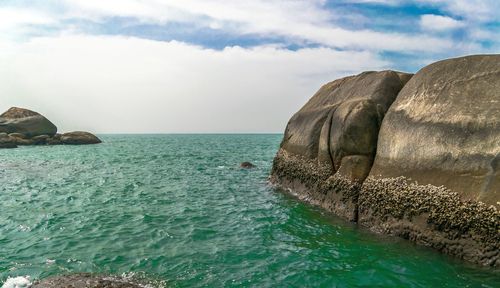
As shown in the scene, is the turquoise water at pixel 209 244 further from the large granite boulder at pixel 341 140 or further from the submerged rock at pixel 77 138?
the submerged rock at pixel 77 138

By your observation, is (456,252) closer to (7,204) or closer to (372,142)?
(372,142)

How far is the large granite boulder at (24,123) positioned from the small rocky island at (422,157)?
7761 cm

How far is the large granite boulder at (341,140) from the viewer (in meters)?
14.4

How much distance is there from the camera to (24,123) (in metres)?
73.4

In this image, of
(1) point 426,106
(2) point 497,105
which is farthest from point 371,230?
(2) point 497,105

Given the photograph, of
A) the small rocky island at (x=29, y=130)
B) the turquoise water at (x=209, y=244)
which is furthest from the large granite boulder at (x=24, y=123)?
the turquoise water at (x=209, y=244)

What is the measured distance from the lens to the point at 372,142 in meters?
14.3

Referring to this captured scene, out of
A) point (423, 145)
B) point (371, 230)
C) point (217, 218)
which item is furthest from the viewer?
point (217, 218)

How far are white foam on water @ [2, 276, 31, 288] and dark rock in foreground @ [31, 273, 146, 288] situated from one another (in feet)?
1.55

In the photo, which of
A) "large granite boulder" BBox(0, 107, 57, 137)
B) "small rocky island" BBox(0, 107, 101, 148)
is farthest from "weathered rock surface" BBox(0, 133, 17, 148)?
"large granite boulder" BBox(0, 107, 57, 137)

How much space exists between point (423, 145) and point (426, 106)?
1.60m

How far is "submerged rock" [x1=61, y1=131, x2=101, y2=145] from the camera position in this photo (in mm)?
78938

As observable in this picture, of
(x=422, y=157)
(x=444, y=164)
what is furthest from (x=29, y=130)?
(x=444, y=164)

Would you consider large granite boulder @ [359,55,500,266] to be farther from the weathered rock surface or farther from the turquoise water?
the weathered rock surface
